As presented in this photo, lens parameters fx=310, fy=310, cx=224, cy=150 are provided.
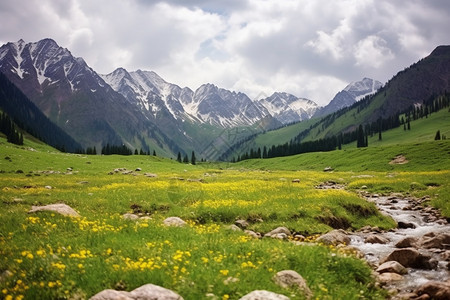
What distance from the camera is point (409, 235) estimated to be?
18.5m

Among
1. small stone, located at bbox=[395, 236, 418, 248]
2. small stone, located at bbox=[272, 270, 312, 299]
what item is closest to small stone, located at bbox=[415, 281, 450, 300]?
small stone, located at bbox=[272, 270, 312, 299]

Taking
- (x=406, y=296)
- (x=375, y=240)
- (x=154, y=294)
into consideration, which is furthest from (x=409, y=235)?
(x=154, y=294)

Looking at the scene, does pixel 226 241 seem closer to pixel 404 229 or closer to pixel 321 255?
pixel 321 255

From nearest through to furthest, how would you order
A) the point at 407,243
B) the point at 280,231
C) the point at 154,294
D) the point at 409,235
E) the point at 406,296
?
the point at 154,294
the point at 406,296
the point at 407,243
the point at 280,231
the point at 409,235

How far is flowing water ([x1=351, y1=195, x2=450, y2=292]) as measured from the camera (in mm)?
11219

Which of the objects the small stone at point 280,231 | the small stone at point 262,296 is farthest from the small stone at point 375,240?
the small stone at point 262,296

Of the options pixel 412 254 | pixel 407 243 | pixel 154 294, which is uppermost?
pixel 154 294

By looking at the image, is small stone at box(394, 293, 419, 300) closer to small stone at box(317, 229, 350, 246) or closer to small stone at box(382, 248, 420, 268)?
small stone at box(382, 248, 420, 268)

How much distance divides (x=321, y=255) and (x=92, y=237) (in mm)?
8257

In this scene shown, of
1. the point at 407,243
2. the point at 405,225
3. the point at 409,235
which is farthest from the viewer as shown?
the point at 405,225

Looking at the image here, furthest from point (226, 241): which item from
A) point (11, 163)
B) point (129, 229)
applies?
point (11, 163)

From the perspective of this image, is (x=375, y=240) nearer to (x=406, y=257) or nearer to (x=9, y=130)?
(x=406, y=257)

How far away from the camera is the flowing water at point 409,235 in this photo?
1122cm

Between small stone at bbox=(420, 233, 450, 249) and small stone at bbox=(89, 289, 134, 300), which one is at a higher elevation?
small stone at bbox=(89, 289, 134, 300)
